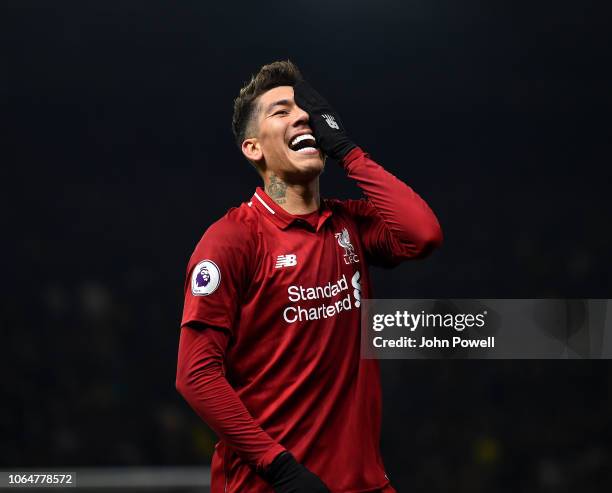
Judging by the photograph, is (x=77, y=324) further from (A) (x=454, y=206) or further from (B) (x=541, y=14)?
(B) (x=541, y=14)

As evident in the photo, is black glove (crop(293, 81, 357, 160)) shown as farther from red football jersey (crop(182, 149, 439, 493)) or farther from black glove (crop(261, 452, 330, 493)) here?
black glove (crop(261, 452, 330, 493))

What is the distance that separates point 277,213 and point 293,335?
0.28m

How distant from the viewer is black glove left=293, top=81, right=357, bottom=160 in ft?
6.81

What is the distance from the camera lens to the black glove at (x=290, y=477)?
1867 mm

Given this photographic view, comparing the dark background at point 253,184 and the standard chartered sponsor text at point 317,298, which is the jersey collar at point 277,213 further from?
the dark background at point 253,184

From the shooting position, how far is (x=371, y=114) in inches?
210

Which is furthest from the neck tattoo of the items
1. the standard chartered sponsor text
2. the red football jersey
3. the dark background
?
the dark background

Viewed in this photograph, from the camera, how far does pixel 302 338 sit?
2004 mm

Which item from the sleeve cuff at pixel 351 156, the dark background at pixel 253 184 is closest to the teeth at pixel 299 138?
the sleeve cuff at pixel 351 156

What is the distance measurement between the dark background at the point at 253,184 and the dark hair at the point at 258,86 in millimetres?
2862

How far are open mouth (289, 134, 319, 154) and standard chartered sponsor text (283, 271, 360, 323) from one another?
11.8 inches

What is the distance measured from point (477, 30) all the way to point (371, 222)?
131 inches

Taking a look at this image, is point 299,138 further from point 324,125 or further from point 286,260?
point 286,260

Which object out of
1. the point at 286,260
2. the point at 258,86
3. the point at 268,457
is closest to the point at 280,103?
the point at 258,86
